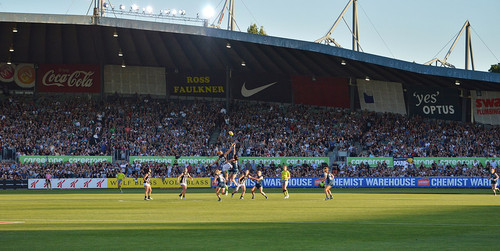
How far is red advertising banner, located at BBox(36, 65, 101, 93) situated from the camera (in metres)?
76.4

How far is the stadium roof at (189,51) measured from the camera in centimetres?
6041

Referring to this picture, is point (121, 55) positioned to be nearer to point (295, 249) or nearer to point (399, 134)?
point (399, 134)

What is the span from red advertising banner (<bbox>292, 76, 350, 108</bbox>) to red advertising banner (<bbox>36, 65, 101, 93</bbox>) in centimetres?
2301

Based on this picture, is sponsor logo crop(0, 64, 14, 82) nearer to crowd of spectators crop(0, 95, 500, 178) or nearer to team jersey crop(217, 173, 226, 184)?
crowd of spectators crop(0, 95, 500, 178)

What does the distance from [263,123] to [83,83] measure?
21.8 metres

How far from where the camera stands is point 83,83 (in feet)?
251

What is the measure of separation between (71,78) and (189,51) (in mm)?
15204

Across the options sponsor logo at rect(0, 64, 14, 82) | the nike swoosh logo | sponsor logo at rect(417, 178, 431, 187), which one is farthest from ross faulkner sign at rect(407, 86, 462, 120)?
sponsor logo at rect(0, 64, 14, 82)

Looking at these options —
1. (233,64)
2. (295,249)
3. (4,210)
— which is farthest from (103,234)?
(233,64)

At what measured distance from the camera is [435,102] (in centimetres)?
7150

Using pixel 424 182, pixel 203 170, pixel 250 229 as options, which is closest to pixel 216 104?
pixel 203 170

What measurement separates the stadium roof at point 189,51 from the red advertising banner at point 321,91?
112 centimetres

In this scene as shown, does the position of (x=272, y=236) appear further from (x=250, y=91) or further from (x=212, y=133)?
(x=250, y=91)

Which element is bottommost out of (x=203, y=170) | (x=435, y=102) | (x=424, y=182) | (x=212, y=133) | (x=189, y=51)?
(x=424, y=182)
